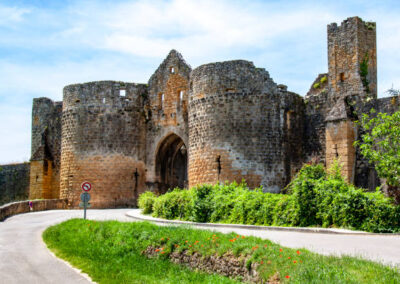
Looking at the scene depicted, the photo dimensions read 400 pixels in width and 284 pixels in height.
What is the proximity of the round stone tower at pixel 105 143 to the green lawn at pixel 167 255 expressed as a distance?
41.7 feet

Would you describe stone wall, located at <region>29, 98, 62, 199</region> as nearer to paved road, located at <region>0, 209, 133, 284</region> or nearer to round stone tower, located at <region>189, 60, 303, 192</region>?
round stone tower, located at <region>189, 60, 303, 192</region>

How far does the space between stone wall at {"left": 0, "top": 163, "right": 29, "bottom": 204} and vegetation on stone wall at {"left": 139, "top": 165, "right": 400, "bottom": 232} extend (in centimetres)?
2345

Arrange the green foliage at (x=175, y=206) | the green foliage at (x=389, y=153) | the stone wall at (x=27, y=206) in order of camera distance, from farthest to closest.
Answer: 1. the stone wall at (x=27, y=206)
2. the green foliage at (x=175, y=206)
3. the green foliage at (x=389, y=153)

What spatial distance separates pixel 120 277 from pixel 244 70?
15.8 m

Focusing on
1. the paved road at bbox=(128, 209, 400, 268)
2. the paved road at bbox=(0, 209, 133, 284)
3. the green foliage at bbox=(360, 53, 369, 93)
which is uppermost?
the green foliage at bbox=(360, 53, 369, 93)

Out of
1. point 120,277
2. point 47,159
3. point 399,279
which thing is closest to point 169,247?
point 120,277

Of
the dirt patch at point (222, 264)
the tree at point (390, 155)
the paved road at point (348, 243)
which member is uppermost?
the tree at point (390, 155)

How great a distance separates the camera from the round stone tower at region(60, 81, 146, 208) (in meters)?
29.1

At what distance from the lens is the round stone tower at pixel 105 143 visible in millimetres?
29141

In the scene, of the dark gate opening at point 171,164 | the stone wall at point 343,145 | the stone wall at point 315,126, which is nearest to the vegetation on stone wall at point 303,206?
the stone wall at point 343,145

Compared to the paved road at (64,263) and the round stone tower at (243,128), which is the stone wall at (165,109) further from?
the paved road at (64,263)

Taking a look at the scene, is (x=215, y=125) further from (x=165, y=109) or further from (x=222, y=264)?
(x=222, y=264)

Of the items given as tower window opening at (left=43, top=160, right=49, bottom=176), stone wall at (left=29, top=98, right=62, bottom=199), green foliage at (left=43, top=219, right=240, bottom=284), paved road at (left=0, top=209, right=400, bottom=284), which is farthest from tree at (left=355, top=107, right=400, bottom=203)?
tower window opening at (left=43, top=160, right=49, bottom=176)

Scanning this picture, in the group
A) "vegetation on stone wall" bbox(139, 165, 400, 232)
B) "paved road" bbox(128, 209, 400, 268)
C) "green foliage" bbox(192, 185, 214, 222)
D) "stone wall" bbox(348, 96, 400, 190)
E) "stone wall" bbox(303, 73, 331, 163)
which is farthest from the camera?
"stone wall" bbox(303, 73, 331, 163)
